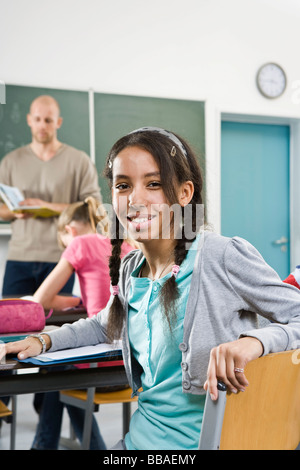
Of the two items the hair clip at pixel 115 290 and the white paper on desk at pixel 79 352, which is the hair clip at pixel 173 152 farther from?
the white paper on desk at pixel 79 352

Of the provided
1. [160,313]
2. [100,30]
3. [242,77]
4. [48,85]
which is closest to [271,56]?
[242,77]

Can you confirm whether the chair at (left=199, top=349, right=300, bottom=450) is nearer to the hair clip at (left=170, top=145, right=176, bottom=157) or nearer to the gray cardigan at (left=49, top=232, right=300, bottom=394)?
the gray cardigan at (left=49, top=232, right=300, bottom=394)

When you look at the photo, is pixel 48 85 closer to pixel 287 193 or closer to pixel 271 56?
pixel 271 56

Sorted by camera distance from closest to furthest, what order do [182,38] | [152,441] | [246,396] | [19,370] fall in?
1. [246,396]
2. [152,441]
3. [19,370]
4. [182,38]

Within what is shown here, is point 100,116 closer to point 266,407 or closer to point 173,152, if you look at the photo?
point 173,152

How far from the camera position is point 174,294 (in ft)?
3.52

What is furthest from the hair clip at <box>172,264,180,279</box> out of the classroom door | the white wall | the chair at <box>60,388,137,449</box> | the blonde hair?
the classroom door

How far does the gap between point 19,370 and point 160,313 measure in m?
0.32

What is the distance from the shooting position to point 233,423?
0.85 m

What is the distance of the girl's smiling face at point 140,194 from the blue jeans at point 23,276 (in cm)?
285

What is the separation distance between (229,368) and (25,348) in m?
0.58

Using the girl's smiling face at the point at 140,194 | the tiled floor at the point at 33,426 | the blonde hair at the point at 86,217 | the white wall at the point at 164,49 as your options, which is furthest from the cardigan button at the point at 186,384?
the white wall at the point at 164,49

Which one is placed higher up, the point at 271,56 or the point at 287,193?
the point at 271,56

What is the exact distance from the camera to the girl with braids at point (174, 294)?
1.00m
